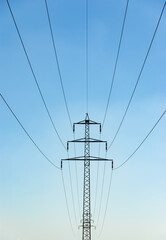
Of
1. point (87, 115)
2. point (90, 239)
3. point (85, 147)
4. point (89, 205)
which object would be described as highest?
point (87, 115)

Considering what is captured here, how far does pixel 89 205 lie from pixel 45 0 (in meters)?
24.8

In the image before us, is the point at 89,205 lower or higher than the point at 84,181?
lower

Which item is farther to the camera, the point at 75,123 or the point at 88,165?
the point at 88,165

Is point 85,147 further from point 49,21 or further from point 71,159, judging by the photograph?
point 49,21

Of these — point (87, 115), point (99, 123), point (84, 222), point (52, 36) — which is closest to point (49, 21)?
point (52, 36)

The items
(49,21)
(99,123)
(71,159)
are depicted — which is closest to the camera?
(49,21)

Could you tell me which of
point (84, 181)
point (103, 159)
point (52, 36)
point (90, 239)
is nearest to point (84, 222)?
point (90, 239)

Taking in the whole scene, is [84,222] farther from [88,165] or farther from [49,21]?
[49,21]

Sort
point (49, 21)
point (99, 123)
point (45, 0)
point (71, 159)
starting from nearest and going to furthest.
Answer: point (45, 0)
point (49, 21)
point (71, 159)
point (99, 123)

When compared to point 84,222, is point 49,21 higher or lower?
higher

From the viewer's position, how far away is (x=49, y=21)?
51.5ft

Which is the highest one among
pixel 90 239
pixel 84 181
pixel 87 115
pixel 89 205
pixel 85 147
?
pixel 87 115

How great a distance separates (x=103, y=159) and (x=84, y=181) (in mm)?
8896

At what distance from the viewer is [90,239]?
34.3m
